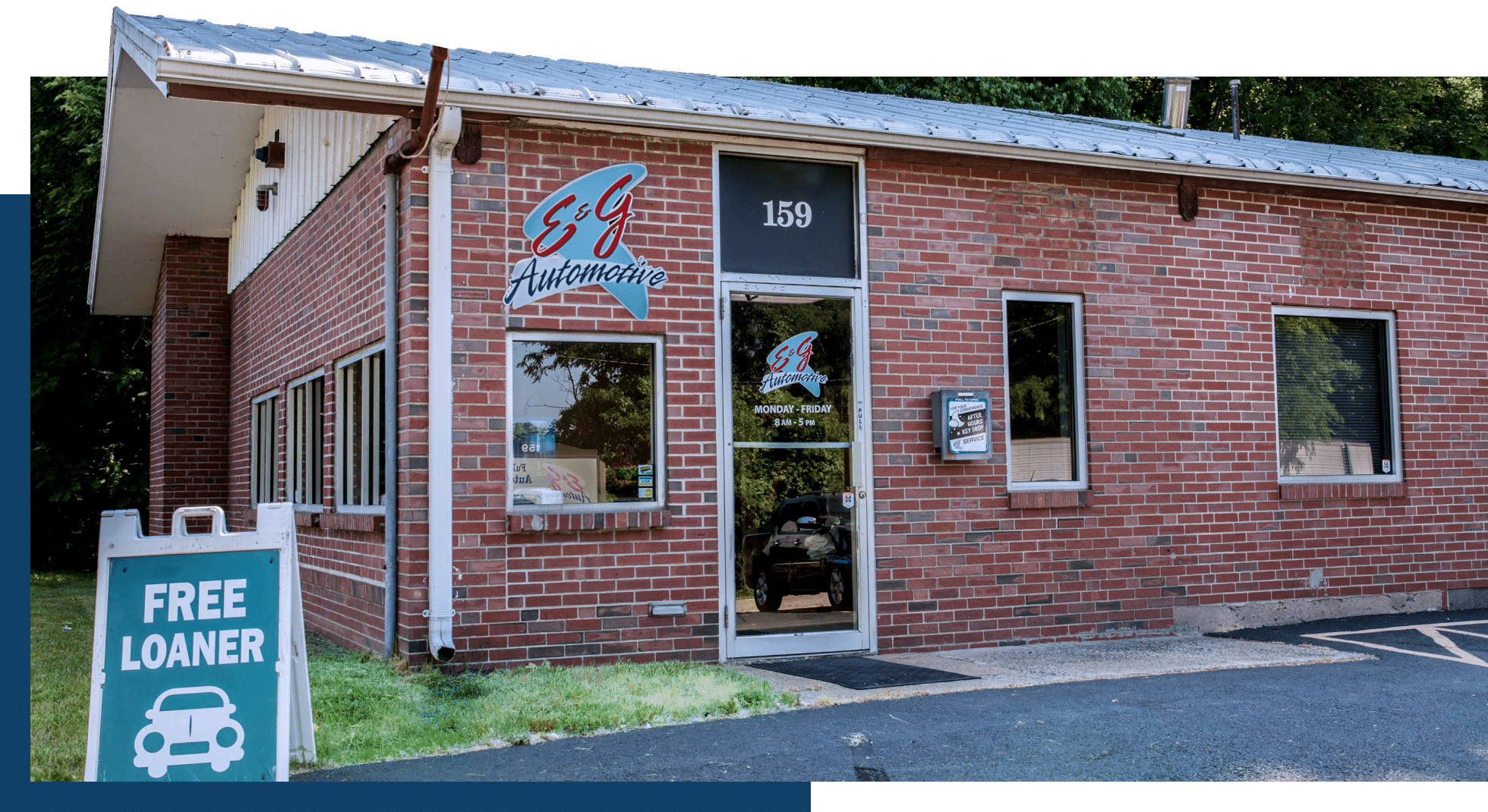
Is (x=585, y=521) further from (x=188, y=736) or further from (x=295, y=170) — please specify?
(x=295, y=170)

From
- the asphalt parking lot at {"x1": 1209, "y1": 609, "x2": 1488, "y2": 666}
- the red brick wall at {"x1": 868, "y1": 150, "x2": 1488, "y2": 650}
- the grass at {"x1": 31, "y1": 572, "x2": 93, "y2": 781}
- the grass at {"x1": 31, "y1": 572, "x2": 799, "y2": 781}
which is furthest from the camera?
the red brick wall at {"x1": 868, "y1": 150, "x2": 1488, "y2": 650}

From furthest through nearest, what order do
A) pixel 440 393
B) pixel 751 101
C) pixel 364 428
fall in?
pixel 364 428
pixel 751 101
pixel 440 393

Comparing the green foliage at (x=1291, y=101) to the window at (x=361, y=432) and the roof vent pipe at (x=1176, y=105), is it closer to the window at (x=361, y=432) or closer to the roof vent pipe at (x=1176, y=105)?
the roof vent pipe at (x=1176, y=105)

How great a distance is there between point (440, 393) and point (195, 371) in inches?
340

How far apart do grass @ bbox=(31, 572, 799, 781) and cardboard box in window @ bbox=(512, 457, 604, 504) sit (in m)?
1.07

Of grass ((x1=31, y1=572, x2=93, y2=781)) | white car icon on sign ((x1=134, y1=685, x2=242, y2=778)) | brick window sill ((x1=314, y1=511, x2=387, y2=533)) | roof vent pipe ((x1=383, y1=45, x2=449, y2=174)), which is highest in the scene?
roof vent pipe ((x1=383, y1=45, x2=449, y2=174))

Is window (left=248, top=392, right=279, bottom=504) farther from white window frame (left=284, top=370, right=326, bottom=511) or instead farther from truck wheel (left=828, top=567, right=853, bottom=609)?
truck wheel (left=828, top=567, right=853, bottom=609)

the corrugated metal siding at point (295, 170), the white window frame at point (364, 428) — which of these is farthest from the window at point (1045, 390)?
the corrugated metal siding at point (295, 170)

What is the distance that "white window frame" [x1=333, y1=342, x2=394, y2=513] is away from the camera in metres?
8.52

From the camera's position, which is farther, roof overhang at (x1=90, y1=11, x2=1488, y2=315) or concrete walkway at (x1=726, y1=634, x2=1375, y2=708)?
concrete walkway at (x1=726, y1=634, x2=1375, y2=708)

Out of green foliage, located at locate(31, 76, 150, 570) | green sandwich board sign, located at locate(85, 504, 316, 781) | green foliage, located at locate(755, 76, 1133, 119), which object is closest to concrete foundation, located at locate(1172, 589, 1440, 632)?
green sandwich board sign, located at locate(85, 504, 316, 781)

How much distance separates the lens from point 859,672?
Answer: 771 centimetres

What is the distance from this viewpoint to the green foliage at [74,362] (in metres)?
18.8

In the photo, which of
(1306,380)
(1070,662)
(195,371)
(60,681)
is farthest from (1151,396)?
(195,371)
